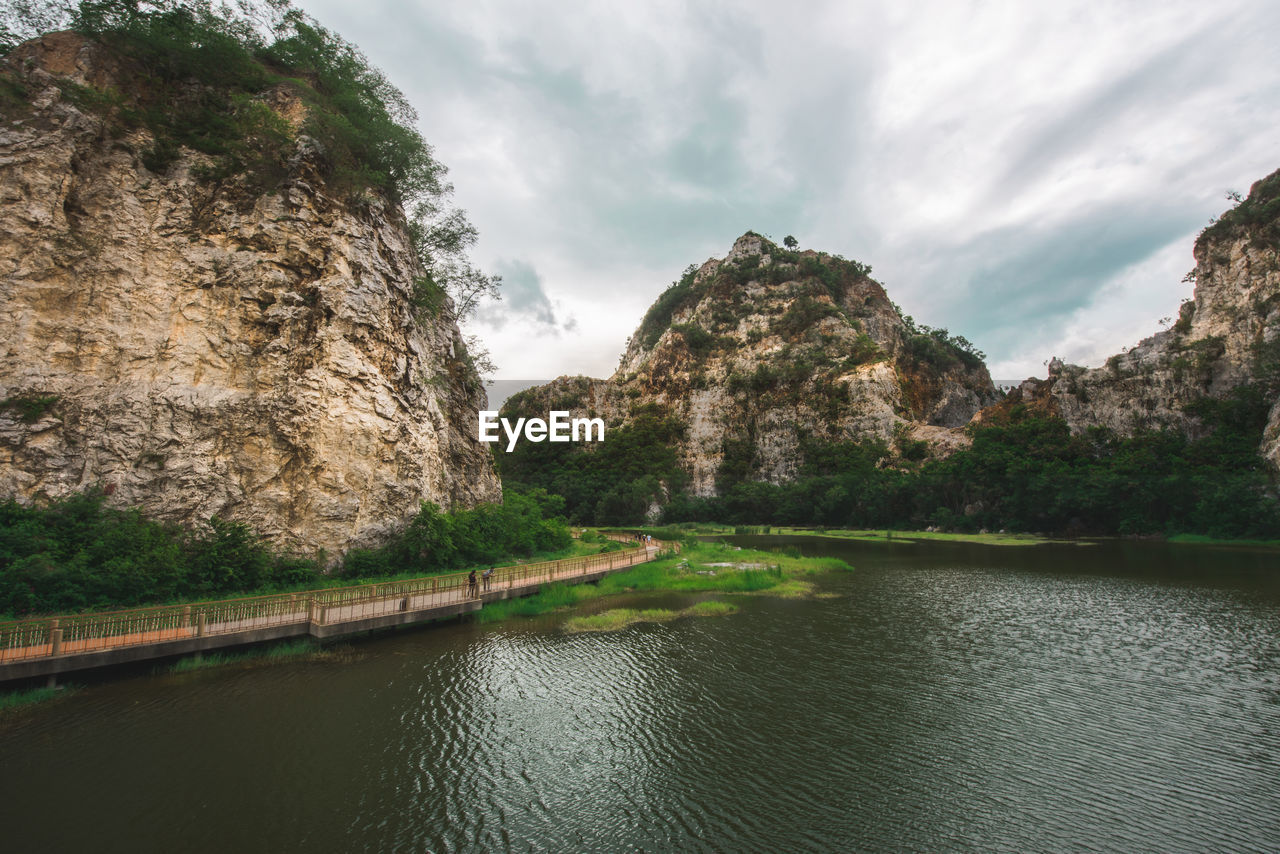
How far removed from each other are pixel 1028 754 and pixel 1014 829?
2.84 metres

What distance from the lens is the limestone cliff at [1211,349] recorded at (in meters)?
49.3

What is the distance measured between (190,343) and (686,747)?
22.9 meters

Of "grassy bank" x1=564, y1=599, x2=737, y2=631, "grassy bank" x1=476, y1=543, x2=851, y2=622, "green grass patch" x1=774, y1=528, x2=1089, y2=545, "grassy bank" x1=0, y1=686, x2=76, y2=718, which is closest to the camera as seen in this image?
"grassy bank" x1=0, y1=686, x2=76, y2=718

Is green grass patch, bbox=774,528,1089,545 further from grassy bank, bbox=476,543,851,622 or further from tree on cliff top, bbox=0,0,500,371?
tree on cliff top, bbox=0,0,500,371

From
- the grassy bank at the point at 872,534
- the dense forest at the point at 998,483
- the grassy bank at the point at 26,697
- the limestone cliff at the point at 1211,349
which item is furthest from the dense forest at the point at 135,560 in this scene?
the limestone cliff at the point at 1211,349

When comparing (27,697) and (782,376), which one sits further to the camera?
(782,376)

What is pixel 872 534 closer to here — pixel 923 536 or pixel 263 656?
pixel 923 536

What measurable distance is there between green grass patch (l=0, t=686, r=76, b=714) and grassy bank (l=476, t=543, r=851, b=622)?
35.9ft

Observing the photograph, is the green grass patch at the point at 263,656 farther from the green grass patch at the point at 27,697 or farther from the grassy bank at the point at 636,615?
the grassy bank at the point at 636,615

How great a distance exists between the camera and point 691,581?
28297mm

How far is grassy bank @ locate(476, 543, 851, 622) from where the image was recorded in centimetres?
2288

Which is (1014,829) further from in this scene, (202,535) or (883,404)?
(883,404)

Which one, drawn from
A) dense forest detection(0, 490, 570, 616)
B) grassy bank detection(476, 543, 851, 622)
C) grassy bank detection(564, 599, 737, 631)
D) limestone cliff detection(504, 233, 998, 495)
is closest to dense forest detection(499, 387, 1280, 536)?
limestone cliff detection(504, 233, 998, 495)

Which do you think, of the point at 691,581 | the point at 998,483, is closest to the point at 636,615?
the point at 691,581
